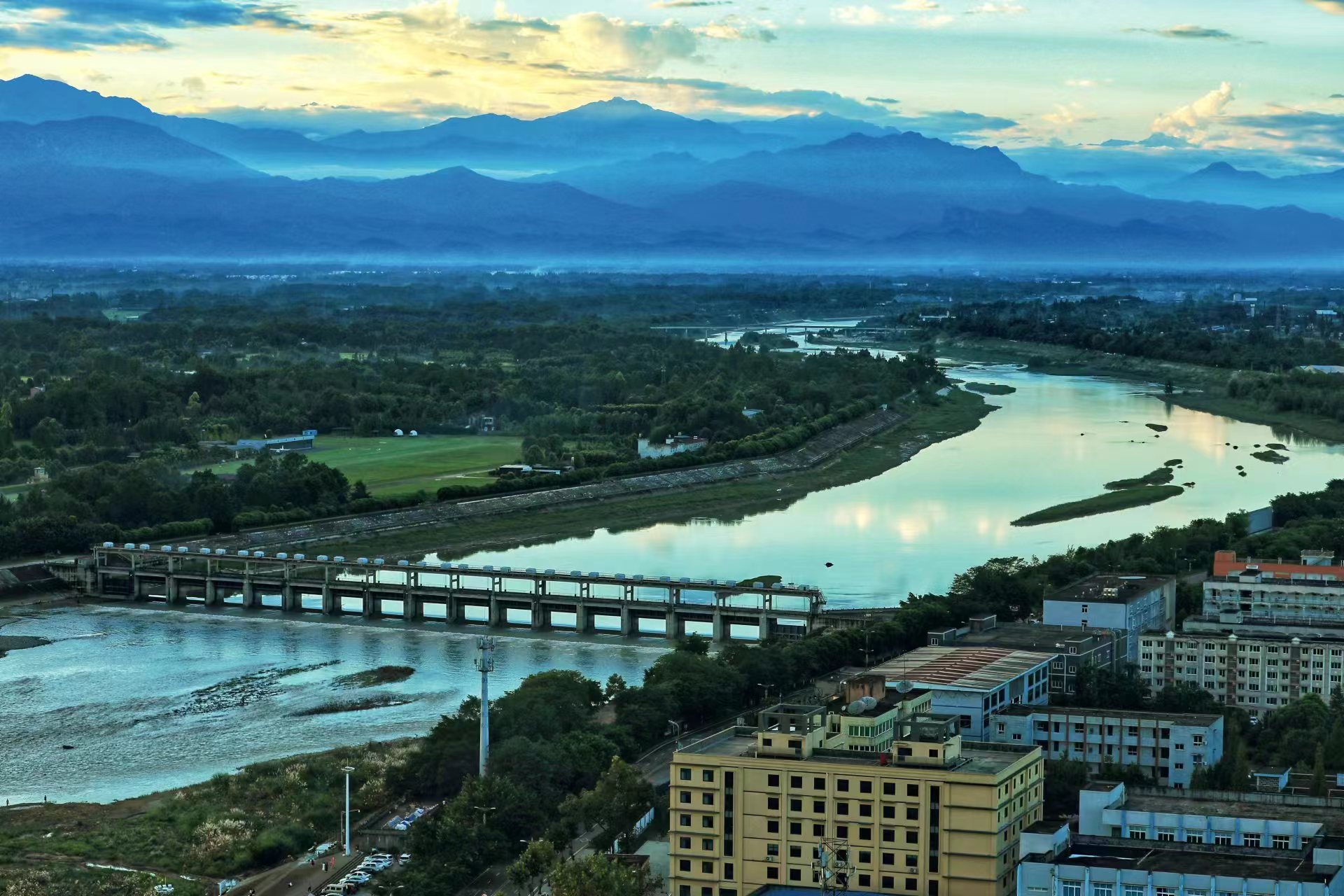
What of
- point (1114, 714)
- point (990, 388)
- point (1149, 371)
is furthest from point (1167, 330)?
point (1114, 714)

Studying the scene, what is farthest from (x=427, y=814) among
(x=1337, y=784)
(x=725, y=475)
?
(x=725, y=475)

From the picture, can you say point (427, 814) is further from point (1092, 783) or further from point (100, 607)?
point (100, 607)

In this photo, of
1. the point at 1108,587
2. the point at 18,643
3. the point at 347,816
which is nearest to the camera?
the point at 347,816

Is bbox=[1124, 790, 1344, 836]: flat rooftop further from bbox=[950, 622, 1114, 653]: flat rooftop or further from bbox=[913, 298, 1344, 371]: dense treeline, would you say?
bbox=[913, 298, 1344, 371]: dense treeline

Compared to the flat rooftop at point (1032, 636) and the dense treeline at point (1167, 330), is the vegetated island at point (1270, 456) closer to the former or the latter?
the dense treeline at point (1167, 330)

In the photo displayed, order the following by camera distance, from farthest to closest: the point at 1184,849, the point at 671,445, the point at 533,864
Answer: the point at 671,445 < the point at 533,864 < the point at 1184,849

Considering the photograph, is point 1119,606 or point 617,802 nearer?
point 617,802

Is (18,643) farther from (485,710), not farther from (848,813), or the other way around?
(848,813)
